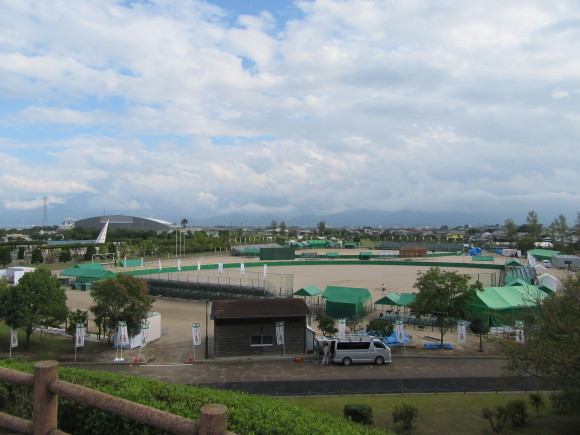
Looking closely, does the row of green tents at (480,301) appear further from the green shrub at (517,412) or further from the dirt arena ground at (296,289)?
the green shrub at (517,412)

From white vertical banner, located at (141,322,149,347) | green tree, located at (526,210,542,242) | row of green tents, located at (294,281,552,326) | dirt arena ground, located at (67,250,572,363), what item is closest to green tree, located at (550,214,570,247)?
green tree, located at (526,210,542,242)

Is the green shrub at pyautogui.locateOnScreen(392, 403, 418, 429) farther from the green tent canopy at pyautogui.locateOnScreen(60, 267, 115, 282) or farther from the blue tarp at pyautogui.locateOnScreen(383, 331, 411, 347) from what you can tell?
the green tent canopy at pyautogui.locateOnScreen(60, 267, 115, 282)

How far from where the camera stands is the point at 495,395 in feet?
50.2

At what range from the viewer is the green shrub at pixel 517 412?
11852 mm

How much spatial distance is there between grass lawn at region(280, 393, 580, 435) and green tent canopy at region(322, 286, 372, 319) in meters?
13.2

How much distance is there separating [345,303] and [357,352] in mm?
9393

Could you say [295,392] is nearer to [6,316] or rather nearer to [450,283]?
[450,283]

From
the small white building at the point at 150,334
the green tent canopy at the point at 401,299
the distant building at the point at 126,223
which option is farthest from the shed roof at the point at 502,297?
the distant building at the point at 126,223

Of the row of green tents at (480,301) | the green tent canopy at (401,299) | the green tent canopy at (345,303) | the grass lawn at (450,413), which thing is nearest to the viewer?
the grass lawn at (450,413)

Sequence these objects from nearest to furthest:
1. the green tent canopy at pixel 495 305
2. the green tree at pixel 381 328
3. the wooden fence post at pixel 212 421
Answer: the wooden fence post at pixel 212 421
the green tree at pixel 381 328
the green tent canopy at pixel 495 305

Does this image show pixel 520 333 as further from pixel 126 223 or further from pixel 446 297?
pixel 126 223

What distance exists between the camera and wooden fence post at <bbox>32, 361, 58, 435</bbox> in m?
3.59

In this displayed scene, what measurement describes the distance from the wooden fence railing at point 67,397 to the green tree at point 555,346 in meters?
10.9

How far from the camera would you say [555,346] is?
1098cm
